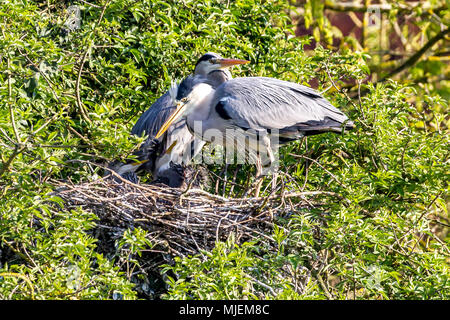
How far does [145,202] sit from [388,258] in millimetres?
1421

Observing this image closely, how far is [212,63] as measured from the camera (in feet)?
15.6

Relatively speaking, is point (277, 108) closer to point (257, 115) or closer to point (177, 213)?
point (257, 115)

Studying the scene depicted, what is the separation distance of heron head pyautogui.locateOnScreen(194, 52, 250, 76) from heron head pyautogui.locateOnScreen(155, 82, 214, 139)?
0.36 feet

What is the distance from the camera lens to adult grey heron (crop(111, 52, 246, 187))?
15.4 ft

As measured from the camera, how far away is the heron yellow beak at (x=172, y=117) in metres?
4.58

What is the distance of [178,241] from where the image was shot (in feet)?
12.6

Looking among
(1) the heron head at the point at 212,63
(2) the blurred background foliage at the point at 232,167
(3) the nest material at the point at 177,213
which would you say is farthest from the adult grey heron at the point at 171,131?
(3) the nest material at the point at 177,213

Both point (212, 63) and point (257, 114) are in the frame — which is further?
point (212, 63)

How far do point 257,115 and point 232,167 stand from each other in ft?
2.22

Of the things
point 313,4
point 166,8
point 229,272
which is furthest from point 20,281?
point 166,8

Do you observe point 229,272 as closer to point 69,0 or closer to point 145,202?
point 145,202

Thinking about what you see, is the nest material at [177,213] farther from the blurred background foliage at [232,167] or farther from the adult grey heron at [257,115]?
the adult grey heron at [257,115]

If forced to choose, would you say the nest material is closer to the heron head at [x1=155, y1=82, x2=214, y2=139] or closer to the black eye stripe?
the heron head at [x1=155, y1=82, x2=214, y2=139]

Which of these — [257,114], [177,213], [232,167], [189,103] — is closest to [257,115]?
[257,114]
